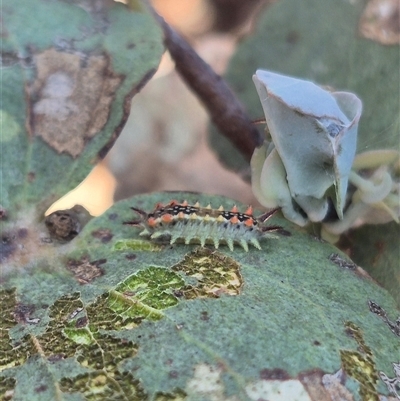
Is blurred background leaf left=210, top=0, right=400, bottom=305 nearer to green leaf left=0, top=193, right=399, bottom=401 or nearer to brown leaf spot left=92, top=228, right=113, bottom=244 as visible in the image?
green leaf left=0, top=193, right=399, bottom=401

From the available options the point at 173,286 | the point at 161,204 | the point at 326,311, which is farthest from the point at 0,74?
the point at 326,311

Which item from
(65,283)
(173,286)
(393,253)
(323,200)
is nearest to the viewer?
(173,286)

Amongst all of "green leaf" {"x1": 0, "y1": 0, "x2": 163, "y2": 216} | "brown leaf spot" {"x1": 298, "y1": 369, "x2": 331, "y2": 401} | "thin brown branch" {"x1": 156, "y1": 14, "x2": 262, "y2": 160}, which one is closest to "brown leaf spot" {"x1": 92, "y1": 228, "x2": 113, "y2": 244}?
"green leaf" {"x1": 0, "y1": 0, "x2": 163, "y2": 216}

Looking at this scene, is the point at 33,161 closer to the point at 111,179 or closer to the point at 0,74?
the point at 0,74

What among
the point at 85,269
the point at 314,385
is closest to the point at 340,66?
the point at 85,269

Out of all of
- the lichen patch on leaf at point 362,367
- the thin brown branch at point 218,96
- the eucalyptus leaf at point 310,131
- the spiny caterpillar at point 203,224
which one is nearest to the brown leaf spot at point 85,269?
the spiny caterpillar at point 203,224

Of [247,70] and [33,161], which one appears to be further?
[247,70]
